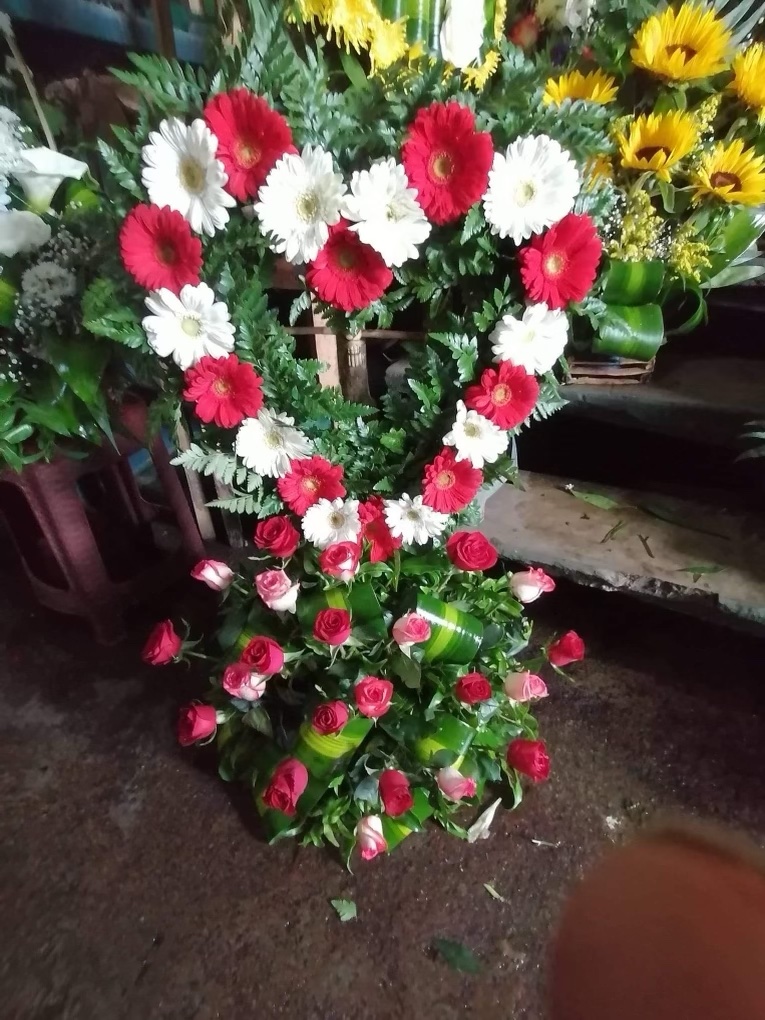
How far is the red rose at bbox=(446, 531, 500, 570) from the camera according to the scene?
106 centimetres

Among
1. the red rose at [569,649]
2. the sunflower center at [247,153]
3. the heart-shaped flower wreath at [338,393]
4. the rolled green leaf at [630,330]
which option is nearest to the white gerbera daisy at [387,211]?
the heart-shaped flower wreath at [338,393]

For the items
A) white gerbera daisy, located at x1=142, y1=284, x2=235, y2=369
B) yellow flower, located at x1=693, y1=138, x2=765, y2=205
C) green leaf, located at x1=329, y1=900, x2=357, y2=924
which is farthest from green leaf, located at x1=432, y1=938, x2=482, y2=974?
yellow flower, located at x1=693, y1=138, x2=765, y2=205

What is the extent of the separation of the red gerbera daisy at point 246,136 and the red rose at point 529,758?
2.91 feet

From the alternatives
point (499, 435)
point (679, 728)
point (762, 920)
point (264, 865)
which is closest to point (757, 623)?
point (679, 728)

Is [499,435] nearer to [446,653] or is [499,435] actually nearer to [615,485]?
[446,653]

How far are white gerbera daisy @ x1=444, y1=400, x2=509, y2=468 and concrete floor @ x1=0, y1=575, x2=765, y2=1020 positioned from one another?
0.59 meters

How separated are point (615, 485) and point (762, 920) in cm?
86

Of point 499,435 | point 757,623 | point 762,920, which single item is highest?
point 499,435

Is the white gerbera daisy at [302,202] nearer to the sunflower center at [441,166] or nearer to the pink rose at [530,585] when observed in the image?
the sunflower center at [441,166]

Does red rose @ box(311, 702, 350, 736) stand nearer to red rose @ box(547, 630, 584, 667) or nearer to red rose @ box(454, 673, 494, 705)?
red rose @ box(454, 673, 494, 705)

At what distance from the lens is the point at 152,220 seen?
2.71 ft

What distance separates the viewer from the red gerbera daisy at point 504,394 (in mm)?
967

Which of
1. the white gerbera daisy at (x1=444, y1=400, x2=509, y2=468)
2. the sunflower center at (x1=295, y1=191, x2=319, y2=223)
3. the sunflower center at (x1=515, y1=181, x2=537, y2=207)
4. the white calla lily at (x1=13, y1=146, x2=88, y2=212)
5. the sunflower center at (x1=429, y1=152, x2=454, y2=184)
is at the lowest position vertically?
the white gerbera daisy at (x1=444, y1=400, x2=509, y2=468)

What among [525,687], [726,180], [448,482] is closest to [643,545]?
[525,687]
